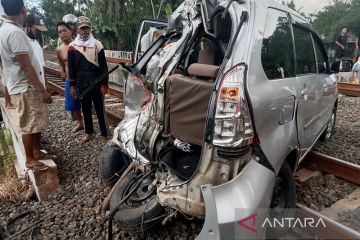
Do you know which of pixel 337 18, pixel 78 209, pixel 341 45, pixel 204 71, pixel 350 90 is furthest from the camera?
pixel 337 18

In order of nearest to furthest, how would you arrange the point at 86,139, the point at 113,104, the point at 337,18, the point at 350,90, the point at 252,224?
the point at 252,224 → the point at 86,139 → the point at 113,104 → the point at 350,90 → the point at 337,18

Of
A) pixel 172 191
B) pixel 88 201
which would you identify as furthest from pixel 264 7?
pixel 88 201

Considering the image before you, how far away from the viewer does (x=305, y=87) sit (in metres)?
3.01

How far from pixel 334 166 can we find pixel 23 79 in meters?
3.84

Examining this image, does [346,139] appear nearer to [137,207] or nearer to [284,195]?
[284,195]

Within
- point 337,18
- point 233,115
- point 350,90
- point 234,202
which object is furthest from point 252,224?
point 337,18

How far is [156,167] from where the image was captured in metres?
2.95

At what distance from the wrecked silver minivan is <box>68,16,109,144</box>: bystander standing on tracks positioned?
4.81 ft

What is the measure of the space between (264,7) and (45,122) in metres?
2.79

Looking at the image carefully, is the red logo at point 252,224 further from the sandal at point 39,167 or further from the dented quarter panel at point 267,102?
the sandal at point 39,167

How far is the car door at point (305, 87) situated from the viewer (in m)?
2.94

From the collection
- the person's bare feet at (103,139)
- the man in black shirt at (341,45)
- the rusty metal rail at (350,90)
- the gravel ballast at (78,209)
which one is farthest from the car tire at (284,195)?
the man in black shirt at (341,45)

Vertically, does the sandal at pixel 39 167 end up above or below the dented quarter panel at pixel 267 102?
below

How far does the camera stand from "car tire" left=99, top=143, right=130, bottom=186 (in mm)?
3705
